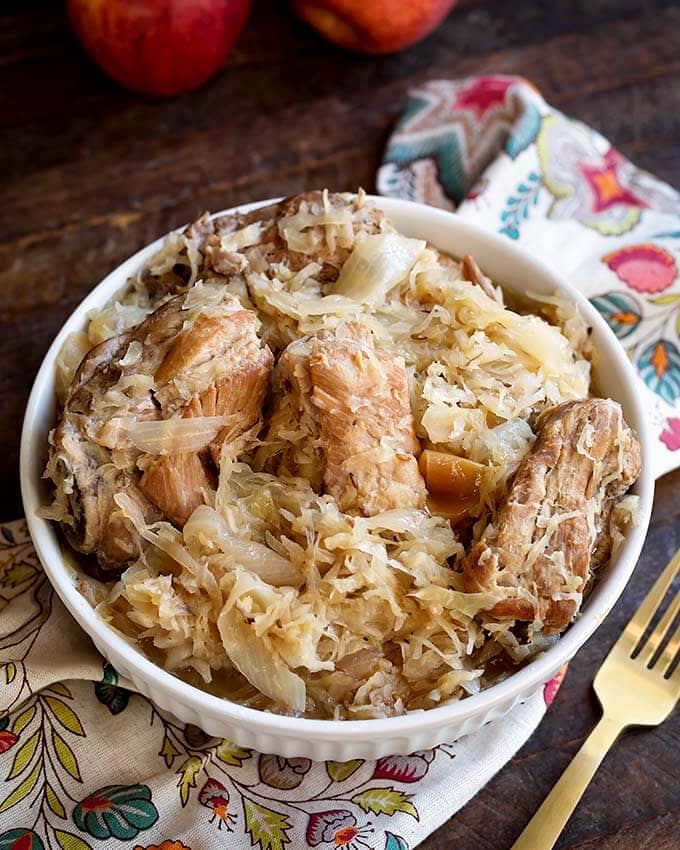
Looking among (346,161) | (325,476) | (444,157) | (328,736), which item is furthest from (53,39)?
(328,736)

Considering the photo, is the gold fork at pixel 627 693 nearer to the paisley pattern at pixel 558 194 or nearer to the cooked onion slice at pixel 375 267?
the paisley pattern at pixel 558 194

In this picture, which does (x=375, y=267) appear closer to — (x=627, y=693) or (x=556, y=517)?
(x=556, y=517)

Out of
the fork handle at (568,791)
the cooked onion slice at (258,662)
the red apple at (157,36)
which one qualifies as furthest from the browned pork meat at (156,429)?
the red apple at (157,36)

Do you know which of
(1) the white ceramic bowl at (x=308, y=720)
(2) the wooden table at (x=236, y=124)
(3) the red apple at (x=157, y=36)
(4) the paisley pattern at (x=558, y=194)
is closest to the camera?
(1) the white ceramic bowl at (x=308, y=720)

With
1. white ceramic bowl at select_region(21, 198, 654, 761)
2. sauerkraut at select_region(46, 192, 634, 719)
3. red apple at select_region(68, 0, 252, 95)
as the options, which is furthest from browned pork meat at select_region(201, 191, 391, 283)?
red apple at select_region(68, 0, 252, 95)

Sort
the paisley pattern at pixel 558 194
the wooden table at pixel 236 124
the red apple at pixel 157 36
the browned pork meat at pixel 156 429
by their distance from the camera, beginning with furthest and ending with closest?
the red apple at pixel 157 36 < the wooden table at pixel 236 124 < the paisley pattern at pixel 558 194 < the browned pork meat at pixel 156 429

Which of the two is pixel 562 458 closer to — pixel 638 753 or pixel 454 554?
pixel 454 554

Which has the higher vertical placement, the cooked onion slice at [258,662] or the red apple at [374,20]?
the red apple at [374,20]

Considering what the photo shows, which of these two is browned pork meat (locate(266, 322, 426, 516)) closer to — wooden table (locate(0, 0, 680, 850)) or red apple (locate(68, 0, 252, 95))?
wooden table (locate(0, 0, 680, 850))
